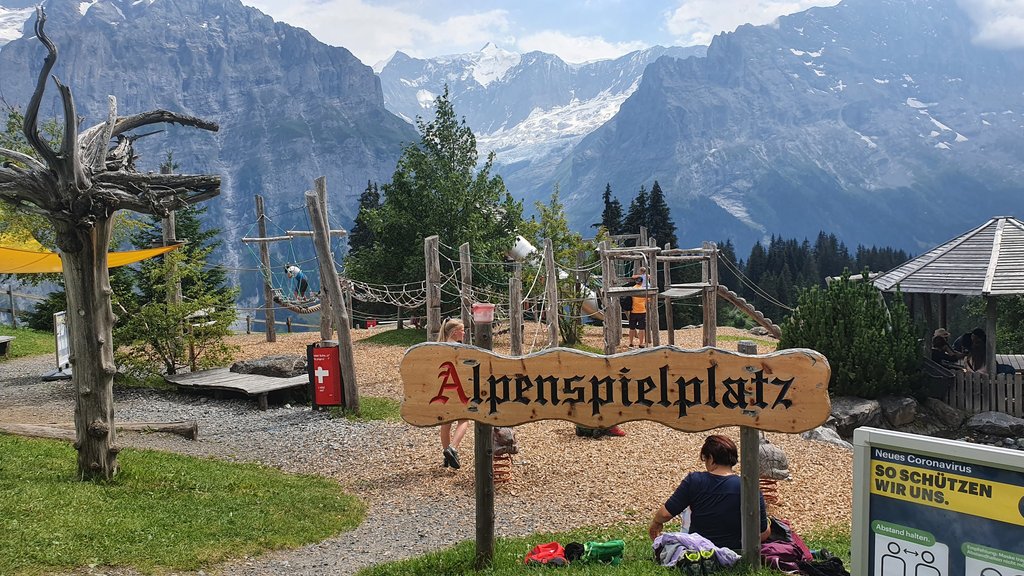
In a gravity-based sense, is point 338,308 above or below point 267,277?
below

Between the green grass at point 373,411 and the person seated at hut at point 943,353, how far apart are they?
1248cm

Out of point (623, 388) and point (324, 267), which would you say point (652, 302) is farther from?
point (623, 388)

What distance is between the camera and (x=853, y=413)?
14.9 m

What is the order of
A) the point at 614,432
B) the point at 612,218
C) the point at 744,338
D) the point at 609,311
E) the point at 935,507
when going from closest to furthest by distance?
the point at 935,507
the point at 614,432
the point at 609,311
the point at 744,338
the point at 612,218

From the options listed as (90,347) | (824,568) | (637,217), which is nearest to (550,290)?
(90,347)

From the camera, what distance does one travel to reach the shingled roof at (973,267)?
53.8 ft

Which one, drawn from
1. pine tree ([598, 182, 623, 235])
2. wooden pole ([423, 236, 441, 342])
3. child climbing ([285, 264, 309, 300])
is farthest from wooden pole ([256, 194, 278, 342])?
pine tree ([598, 182, 623, 235])

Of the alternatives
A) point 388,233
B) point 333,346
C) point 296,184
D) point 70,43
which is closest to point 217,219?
point 296,184

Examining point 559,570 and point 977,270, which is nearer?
point 559,570

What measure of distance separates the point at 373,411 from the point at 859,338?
374 inches

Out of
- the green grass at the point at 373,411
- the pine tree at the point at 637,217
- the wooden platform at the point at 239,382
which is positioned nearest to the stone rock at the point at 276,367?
the wooden platform at the point at 239,382

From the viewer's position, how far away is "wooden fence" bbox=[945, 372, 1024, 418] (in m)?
16.3

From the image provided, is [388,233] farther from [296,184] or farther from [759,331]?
[296,184]

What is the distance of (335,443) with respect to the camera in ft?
36.4
